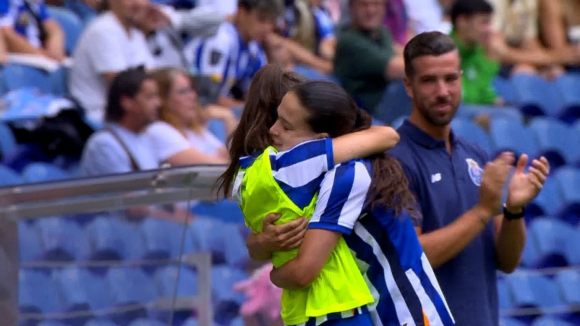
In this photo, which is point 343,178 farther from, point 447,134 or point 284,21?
point 284,21

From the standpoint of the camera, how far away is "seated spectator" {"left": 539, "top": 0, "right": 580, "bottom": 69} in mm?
9414

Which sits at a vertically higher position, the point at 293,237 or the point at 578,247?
the point at 293,237

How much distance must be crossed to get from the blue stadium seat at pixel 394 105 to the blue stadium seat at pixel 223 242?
2.64m

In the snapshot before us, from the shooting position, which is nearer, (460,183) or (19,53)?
(460,183)

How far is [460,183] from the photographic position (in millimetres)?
3461

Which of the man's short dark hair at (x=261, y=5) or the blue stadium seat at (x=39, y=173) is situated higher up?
the man's short dark hair at (x=261, y=5)

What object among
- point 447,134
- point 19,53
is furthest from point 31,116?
point 447,134

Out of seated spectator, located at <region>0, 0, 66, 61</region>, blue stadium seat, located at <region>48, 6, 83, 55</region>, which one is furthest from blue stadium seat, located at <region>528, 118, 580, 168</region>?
seated spectator, located at <region>0, 0, 66, 61</region>

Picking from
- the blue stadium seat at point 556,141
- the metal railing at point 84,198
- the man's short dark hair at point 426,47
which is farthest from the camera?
the blue stadium seat at point 556,141

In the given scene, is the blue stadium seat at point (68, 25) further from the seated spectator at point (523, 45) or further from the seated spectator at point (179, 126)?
the seated spectator at point (523, 45)

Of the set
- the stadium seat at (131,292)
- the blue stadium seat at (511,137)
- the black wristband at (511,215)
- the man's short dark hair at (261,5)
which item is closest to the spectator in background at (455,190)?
the black wristband at (511,215)

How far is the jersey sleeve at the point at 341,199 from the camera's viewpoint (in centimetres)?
270

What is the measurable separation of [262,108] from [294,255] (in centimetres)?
42

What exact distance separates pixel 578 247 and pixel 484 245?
4.37 meters
